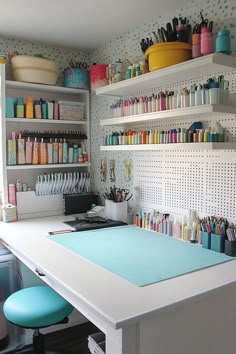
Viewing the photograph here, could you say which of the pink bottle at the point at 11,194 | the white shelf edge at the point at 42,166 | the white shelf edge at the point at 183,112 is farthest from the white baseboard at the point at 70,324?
the white shelf edge at the point at 183,112

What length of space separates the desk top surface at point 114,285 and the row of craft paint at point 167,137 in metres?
0.66

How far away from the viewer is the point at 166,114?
6.37 feet

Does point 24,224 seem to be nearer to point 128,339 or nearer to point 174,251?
point 174,251

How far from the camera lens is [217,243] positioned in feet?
5.99

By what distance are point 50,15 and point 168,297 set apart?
79.3 inches

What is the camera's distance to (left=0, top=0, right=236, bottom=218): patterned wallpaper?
1993 millimetres

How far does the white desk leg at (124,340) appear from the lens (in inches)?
45.8

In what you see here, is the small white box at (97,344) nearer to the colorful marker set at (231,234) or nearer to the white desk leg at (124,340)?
the white desk leg at (124,340)

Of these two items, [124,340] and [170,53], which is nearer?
[124,340]

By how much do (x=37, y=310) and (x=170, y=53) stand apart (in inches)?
63.4

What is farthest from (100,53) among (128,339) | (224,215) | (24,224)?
(128,339)

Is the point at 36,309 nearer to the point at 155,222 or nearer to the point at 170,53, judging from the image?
the point at 155,222

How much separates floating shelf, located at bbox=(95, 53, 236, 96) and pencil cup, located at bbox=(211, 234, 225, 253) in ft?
2.97

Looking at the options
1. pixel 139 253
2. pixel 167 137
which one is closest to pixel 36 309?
→ pixel 139 253
